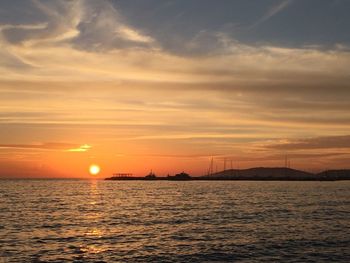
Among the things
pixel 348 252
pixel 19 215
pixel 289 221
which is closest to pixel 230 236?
pixel 348 252

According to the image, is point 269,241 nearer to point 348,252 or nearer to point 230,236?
point 230,236

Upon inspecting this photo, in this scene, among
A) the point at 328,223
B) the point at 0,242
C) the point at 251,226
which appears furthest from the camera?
the point at 328,223

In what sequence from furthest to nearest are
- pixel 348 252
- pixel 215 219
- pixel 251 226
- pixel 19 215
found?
1. pixel 19 215
2. pixel 215 219
3. pixel 251 226
4. pixel 348 252

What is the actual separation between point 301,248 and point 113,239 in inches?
702

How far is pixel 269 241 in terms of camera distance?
3916cm

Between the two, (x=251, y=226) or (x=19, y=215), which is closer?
(x=251, y=226)

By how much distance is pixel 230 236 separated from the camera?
137ft

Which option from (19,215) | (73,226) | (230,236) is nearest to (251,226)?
(230,236)

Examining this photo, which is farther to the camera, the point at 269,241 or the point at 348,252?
the point at 269,241

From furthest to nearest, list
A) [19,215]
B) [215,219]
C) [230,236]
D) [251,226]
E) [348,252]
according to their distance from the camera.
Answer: [19,215] → [215,219] → [251,226] → [230,236] → [348,252]

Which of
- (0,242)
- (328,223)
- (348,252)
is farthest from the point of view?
(328,223)

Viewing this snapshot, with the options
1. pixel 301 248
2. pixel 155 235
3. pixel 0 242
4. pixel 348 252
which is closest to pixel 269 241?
pixel 301 248

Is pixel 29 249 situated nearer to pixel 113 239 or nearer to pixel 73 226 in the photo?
pixel 113 239

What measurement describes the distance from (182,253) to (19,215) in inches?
1479
